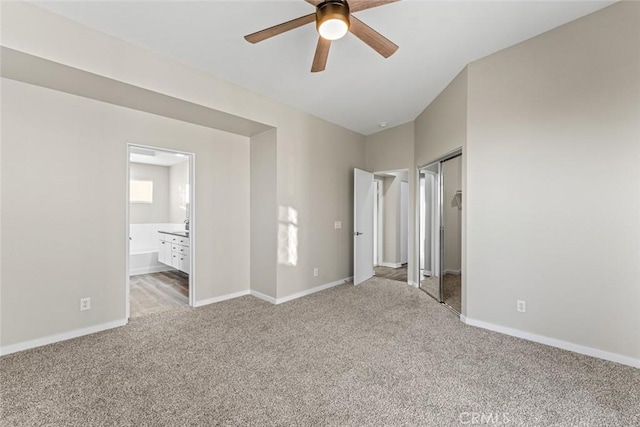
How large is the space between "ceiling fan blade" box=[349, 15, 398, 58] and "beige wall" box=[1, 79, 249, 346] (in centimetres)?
278

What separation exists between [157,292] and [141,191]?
9.60 ft

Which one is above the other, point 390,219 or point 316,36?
point 316,36

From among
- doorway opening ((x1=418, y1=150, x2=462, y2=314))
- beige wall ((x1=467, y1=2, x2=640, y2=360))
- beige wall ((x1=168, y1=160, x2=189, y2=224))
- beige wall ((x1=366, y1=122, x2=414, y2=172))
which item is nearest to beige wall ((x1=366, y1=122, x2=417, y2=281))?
beige wall ((x1=366, y1=122, x2=414, y2=172))

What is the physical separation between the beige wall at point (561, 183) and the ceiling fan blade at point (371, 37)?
64.0 inches

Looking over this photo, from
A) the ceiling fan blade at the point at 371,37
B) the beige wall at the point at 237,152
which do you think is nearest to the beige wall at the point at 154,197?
the beige wall at the point at 237,152

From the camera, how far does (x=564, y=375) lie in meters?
2.20

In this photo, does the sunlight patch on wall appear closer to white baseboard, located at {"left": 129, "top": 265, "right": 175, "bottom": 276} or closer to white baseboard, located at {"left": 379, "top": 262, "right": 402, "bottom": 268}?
white baseboard, located at {"left": 379, "top": 262, "right": 402, "bottom": 268}

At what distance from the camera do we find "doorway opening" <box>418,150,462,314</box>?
11.6 feet

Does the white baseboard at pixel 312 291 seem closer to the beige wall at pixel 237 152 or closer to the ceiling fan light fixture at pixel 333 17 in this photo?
the beige wall at pixel 237 152

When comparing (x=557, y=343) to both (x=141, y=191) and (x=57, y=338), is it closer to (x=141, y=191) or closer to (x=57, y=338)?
(x=57, y=338)

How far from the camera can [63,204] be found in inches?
113

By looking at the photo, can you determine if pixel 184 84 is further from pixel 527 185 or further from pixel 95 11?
pixel 527 185

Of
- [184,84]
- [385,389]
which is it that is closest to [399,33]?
[184,84]

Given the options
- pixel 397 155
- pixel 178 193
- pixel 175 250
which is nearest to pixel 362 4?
pixel 397 155
